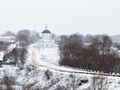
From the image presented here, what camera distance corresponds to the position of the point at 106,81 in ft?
169

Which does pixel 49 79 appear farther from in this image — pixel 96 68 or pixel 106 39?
pixel 106 39

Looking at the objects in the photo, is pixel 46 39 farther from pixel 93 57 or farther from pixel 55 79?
pixel 55 79

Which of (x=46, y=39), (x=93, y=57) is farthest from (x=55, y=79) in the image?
(x=46, y=39)

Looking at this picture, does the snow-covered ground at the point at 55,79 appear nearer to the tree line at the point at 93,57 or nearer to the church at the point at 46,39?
the tree line at the point at 93,57

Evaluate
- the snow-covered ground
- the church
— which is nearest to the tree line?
the snow-covered ground

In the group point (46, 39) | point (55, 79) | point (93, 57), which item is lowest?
point (55, 79)

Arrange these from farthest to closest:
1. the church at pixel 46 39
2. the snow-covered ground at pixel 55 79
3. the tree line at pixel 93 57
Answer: the church at pixel 46 39
the tree line at pixel 93 57
the snow-covered ground at pixel 55 79

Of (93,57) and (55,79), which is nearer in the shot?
(55,79)

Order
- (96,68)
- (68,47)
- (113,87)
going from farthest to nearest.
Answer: (68,47), (96,68), (113,87)

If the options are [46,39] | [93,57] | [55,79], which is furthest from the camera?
[46,39]

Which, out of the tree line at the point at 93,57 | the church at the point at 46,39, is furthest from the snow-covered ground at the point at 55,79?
the church at the point at 46,39

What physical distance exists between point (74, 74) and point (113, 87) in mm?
8764

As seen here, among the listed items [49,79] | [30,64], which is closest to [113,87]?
[49,79]

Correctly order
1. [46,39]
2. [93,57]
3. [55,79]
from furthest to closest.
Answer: [46,39] < [93,57] < [55,79]
